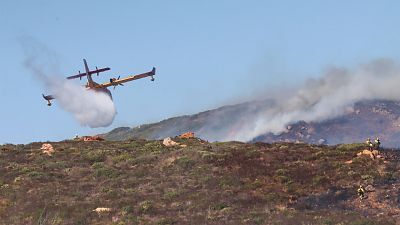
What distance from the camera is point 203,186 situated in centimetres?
4100

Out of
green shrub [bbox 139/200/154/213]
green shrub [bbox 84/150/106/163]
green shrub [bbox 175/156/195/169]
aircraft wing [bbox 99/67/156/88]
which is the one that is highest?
aircraft wing [bbox 99/67/156/88]

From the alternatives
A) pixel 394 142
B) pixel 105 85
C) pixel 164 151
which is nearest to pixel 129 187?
pixel 164 151

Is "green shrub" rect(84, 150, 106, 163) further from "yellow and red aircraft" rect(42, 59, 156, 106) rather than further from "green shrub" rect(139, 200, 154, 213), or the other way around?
"yellow and red aircraft" rect(42, 59, 156, 106)

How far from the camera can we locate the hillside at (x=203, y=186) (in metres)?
33.2

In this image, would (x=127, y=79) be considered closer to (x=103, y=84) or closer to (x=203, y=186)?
(x=103, y=84)

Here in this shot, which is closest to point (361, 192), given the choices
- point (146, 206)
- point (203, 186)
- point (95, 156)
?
point (203, 186)

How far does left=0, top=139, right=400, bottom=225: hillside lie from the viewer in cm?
3316

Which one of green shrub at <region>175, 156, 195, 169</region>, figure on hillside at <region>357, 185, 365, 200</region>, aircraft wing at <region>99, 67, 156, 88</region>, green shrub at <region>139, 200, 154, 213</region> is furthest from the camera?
aircraft wing at <region>99, 67, 156, 88</region>

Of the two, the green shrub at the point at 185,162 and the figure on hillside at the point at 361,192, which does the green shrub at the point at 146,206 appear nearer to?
the green shrub at the point at 185,162

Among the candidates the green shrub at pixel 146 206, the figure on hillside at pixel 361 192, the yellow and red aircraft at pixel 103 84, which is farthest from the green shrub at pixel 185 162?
the yellow and red aircraft at pixel 103 84

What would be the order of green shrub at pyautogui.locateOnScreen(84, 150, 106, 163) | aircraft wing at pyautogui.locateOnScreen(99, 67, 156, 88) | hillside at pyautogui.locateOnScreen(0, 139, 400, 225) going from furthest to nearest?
aircraft wing at pyautogui.locateOnScreen(99, 67, 156, 88), green shrub at pyautogui.locateOnScreen(84, 150, 106, 163), hillside at pyautogui.locateOnScreen(0, 139, 400, 225)

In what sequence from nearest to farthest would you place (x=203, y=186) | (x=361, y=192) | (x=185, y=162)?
1. (x=361, y=192)
2. (x=203, y=186)
3. (x=185, y=162)

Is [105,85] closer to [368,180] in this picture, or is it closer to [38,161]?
[38,161]

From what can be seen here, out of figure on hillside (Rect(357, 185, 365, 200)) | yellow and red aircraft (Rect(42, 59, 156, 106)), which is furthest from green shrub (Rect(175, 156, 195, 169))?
yellow and red aircraft (Rect(42, 59, 156, 106))
